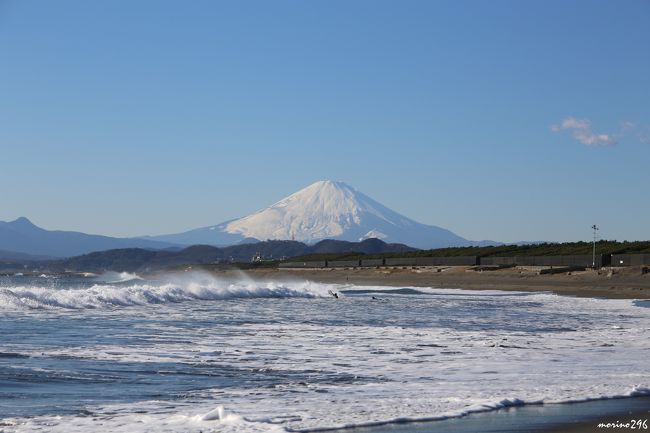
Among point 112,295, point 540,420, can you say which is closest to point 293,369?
point 540,420

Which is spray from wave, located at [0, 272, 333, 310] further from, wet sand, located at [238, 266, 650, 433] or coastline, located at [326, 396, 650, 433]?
coastline, located at [326, 396, 650, 433]

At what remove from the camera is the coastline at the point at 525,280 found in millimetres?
51812

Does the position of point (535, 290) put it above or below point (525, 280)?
below

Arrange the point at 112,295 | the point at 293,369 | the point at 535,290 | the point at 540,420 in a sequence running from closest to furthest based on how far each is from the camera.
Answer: the point at 540,420, the point at 293,369, the point at 112,295, the point at 535,290

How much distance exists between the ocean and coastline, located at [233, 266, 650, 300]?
2435 centimetres

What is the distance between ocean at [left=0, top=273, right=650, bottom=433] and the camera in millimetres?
11312

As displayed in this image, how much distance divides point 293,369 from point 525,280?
5574 cm

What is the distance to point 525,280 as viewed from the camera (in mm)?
69062

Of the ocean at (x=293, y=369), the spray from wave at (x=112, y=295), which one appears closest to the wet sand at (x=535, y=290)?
the ocean at (x=293, y=369)

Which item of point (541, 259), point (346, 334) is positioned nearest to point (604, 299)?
point (346, 334)

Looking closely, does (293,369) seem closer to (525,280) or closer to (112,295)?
(112,295)

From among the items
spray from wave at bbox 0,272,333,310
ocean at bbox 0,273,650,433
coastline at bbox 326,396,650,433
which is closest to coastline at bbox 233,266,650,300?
spray from wave at bbox 0,272,333,310

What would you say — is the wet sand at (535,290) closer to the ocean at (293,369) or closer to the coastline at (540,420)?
the coastline at (540,420)

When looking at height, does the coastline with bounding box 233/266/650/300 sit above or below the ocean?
above
